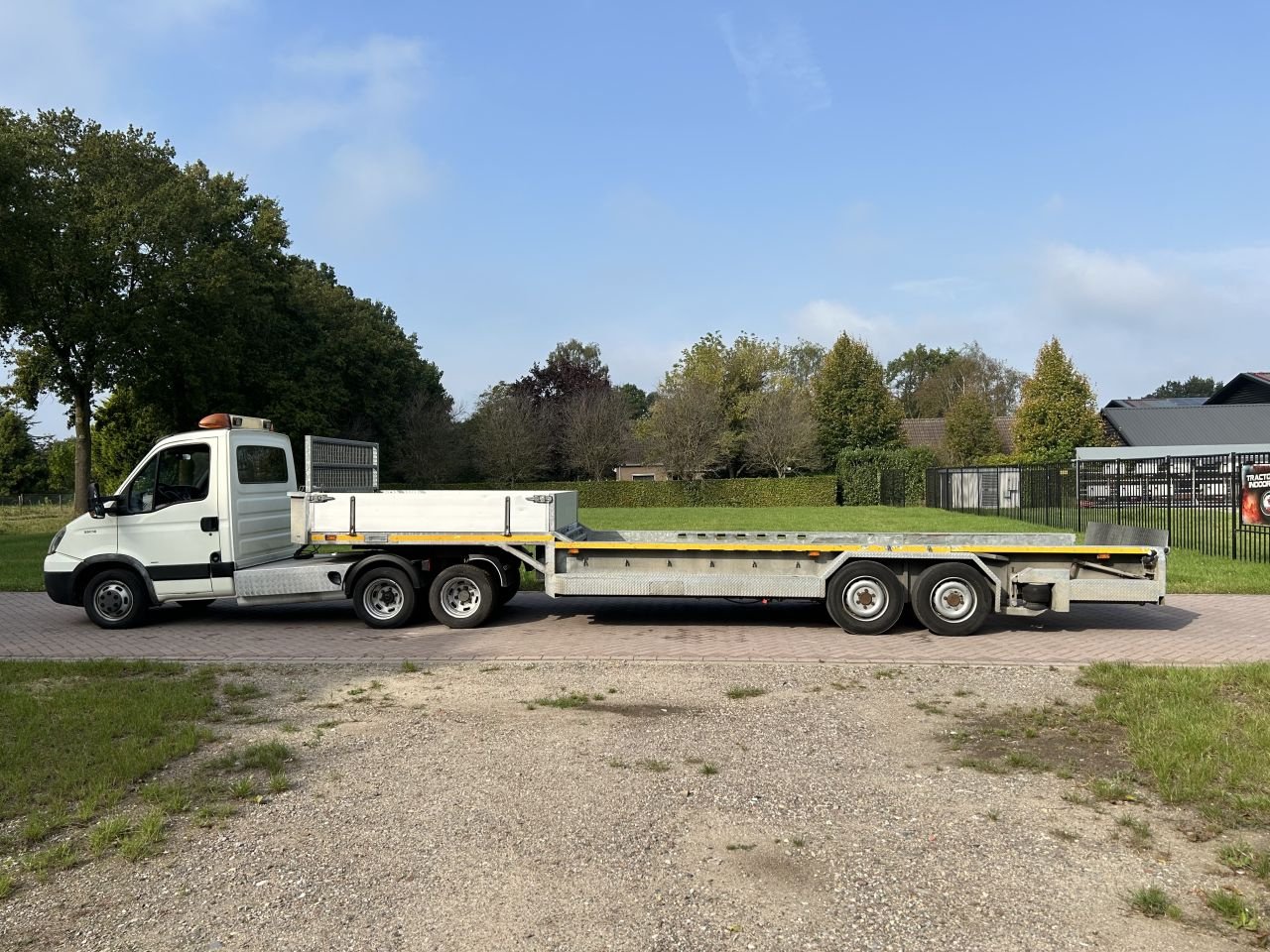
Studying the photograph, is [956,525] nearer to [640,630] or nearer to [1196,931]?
[640,630]

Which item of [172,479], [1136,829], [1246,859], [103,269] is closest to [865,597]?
[1136,829]

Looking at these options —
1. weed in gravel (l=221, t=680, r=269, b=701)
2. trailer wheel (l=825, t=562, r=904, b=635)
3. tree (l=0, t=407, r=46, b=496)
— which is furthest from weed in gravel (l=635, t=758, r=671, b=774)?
tree (l=0, t=407, r=46, b=496)

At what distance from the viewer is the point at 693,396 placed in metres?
52.8

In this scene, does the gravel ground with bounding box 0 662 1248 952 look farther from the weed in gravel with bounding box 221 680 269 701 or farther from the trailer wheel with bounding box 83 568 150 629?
the trailer wheel with bounding box 83 568 150 629

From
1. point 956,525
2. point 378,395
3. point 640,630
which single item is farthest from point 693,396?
point 640,630

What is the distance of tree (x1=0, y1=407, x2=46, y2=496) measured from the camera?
6556cm

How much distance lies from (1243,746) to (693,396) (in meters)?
47.6

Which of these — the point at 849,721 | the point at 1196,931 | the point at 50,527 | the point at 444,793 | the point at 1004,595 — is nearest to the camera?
the point at 1196,931

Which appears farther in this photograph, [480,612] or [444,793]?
[480,612]

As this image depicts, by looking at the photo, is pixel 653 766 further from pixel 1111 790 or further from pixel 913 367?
pixel 913 367

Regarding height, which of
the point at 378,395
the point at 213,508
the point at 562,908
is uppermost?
the point at 378,395

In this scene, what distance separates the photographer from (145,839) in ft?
14.4

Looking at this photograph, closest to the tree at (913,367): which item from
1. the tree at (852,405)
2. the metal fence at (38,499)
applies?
the tree at (852,405)

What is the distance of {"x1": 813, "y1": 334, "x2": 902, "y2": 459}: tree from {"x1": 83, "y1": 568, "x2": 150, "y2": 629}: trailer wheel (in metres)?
49.3
